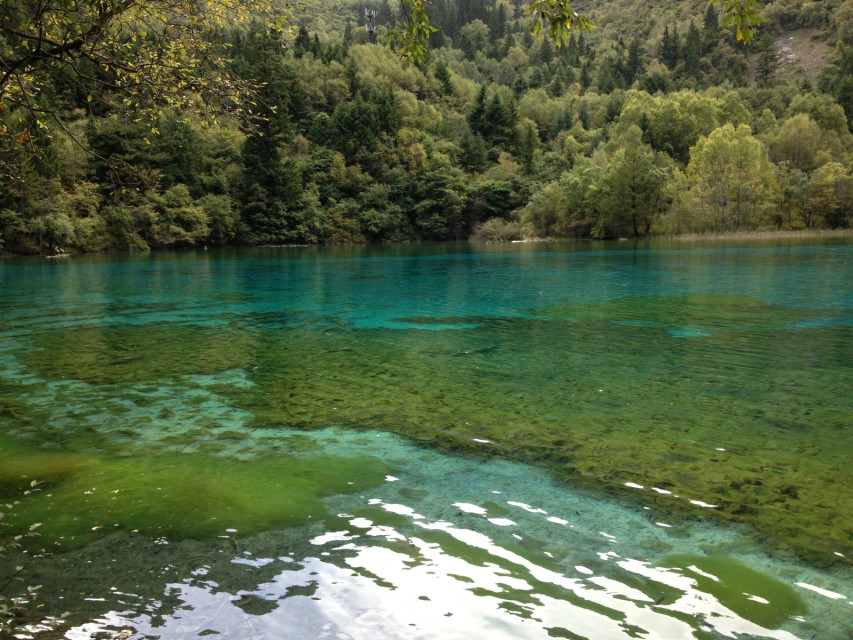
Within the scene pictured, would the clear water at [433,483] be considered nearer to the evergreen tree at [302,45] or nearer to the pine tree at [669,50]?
the evergreen tree at [302,45]

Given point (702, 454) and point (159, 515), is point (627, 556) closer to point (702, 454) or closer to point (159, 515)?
point (702, 454)

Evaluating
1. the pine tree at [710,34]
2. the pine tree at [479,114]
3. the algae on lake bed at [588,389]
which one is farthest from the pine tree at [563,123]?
the algae on lake bed at [588,389]

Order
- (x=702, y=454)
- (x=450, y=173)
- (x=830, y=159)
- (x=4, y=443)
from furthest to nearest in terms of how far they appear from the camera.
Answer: (x=450, y=173)
(x=830, y=159)
(x=4, y=443)
(x=702, y=454)

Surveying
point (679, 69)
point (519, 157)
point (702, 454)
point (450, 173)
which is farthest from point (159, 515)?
point (679, 69)

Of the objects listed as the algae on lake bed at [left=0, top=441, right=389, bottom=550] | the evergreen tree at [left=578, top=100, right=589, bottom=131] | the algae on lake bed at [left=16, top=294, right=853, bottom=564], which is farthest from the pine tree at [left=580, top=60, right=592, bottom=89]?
the algae on lake bed at [left=0, top=441, right=389, bottom=550]

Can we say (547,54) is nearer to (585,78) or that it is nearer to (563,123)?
(585,78)

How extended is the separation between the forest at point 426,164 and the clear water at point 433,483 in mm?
40371

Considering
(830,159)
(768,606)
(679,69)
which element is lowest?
(768,606)

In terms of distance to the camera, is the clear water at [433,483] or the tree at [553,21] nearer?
the clear water at [433,483]

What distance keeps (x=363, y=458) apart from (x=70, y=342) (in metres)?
11.2

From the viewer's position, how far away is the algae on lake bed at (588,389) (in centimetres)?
642

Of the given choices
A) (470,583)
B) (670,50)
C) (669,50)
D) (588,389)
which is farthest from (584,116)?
(470,583)

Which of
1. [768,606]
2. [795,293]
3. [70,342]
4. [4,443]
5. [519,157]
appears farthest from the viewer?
[519,157]

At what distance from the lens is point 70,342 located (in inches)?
603
